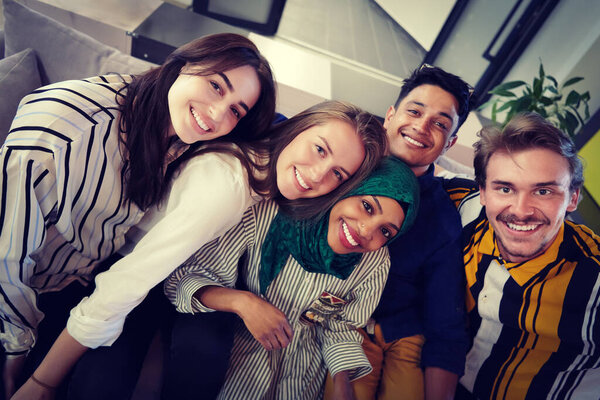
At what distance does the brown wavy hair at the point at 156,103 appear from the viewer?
1022 mm

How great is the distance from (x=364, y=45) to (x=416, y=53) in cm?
103

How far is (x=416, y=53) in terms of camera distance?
540cm

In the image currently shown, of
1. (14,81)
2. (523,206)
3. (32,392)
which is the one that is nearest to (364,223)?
(523,206)

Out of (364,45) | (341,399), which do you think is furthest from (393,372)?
(364,45)

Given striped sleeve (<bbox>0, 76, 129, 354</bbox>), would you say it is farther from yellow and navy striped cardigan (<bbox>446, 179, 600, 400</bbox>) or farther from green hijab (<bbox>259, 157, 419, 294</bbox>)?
yellow and navy striped cardigan (<bbox>446, 179, 600, 400</bbox>)

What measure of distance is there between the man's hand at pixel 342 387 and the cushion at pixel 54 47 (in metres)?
1.47

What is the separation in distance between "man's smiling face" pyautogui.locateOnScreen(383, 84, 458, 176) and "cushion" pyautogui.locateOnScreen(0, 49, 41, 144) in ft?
4.76

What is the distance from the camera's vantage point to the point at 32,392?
0.92 m

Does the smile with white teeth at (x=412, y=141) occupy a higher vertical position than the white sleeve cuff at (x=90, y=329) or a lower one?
higher

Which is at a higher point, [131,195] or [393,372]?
[131,195]

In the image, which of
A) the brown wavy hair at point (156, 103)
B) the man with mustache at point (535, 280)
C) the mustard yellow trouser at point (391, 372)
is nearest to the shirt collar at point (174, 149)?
the brown wavy hair at point (156, 103)

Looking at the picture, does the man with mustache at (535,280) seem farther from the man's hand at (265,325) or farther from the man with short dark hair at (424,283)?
the man's hand at (265,325)

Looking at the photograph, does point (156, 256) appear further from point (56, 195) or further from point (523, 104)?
A: point (523, 104)

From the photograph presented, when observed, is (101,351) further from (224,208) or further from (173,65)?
(173,65)
